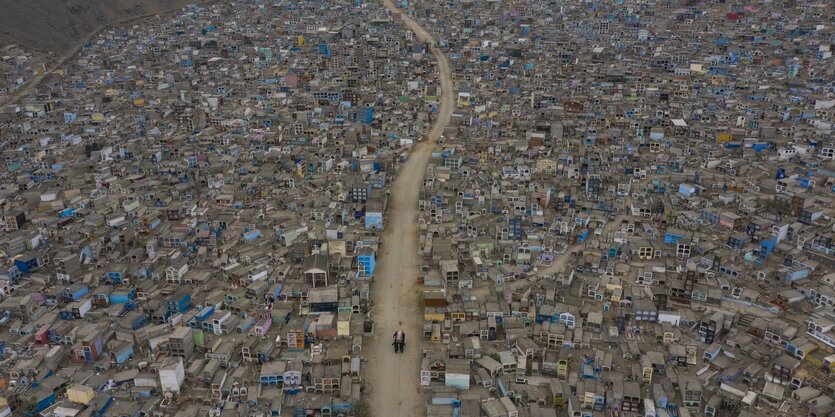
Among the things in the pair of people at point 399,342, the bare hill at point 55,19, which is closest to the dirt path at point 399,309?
the pair of people at point 399,342

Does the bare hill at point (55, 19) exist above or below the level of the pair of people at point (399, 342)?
above

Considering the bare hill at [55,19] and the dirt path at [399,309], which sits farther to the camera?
Answer: the bare hill at [55,19]

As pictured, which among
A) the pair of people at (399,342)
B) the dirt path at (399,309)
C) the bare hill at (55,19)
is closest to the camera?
the dirt path at (399,309)

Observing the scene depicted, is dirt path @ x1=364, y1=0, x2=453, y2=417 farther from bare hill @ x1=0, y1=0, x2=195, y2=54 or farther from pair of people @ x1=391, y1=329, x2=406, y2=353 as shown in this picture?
bare hill @ x1=0, y1=0, x2=195, y2=54

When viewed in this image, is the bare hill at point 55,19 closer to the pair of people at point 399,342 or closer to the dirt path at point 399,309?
the dirt path at point 399,309

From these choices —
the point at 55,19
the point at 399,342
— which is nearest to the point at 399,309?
the point at 399,342

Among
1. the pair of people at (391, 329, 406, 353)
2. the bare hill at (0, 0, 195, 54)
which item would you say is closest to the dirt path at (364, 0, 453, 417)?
the pair of people at (391, 329, 406, 353)

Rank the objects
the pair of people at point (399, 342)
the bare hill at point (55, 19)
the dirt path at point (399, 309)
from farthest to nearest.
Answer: the bare hill at point (55, 19) < the pair of people at point (399, 342) < the dirt path at point (399, 309)
